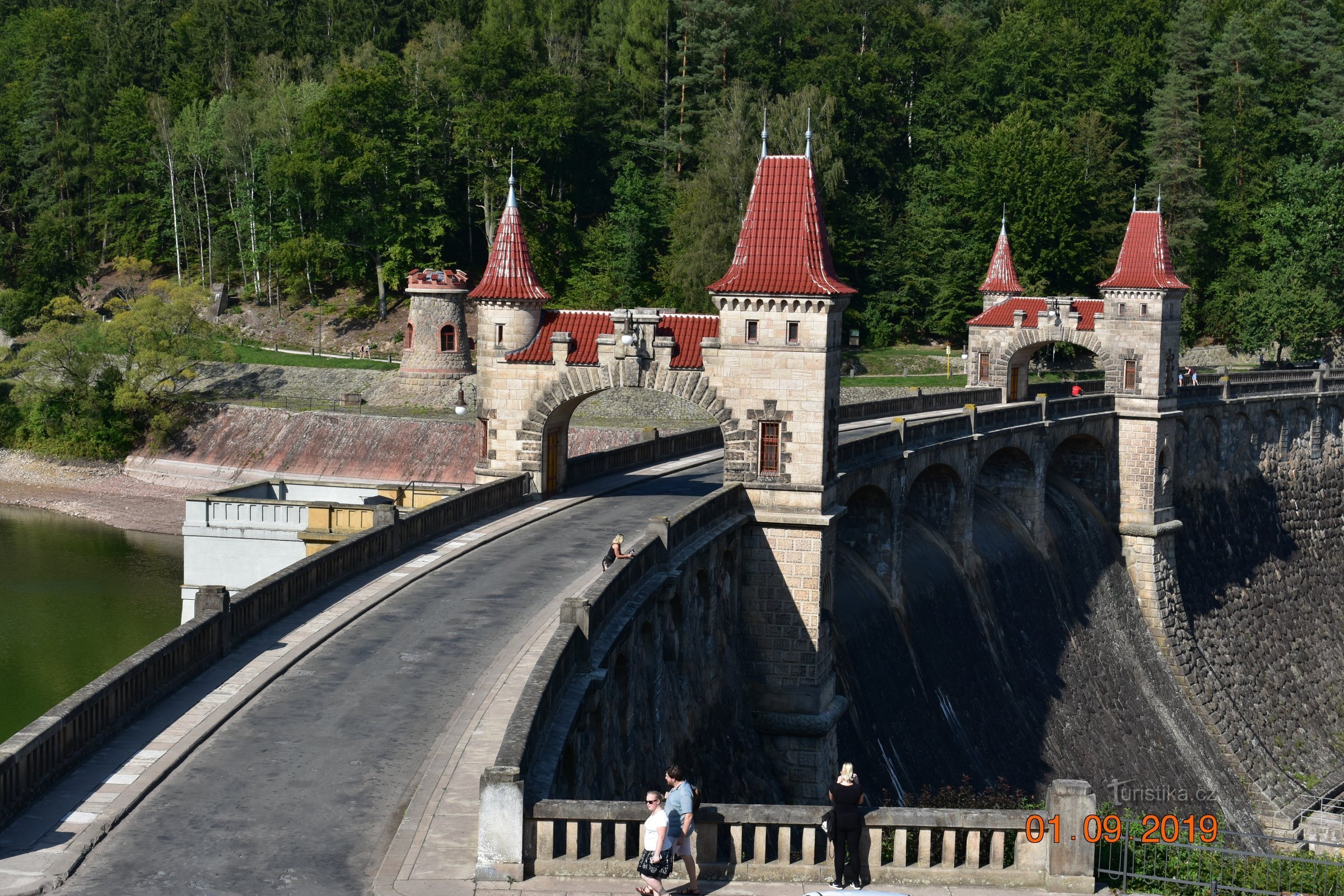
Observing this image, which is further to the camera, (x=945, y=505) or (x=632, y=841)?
(x=945, y=505)

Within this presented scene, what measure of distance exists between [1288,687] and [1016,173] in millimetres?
34243

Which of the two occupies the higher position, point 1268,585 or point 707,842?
point 707,842

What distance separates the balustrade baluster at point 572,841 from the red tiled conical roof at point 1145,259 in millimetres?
48964

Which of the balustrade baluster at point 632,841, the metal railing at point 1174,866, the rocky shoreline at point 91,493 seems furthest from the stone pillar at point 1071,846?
the rocky shoreline at point 91,493

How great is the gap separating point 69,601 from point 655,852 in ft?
150

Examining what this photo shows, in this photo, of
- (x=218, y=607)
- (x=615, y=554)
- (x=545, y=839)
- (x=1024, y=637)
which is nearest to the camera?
(x=545, y=839)

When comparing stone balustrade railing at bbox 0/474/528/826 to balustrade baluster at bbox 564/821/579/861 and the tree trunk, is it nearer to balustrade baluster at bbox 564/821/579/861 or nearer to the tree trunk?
balustrade baluster at bbox 564/821/579/861

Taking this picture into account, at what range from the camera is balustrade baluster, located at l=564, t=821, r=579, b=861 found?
15.0 meters

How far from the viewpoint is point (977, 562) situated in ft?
163

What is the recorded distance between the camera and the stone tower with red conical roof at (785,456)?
110ft

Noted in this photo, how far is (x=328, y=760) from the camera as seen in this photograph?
18.6 m

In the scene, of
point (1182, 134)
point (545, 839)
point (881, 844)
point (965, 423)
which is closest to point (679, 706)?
point (881, 844)

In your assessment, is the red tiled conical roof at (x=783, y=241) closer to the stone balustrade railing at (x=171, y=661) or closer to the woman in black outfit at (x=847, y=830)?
the stone balustrade railing at (x=171, y=661)
